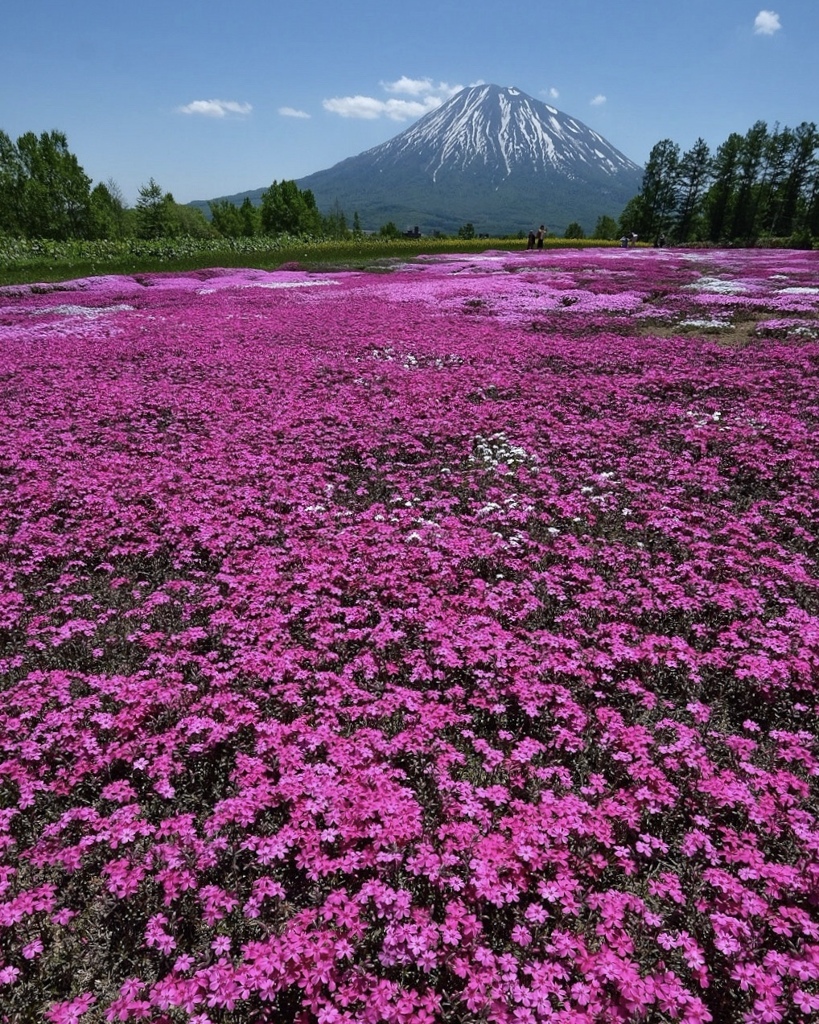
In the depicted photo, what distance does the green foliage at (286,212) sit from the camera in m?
100

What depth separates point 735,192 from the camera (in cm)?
10731

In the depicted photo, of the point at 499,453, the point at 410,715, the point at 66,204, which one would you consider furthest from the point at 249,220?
the point at 410,715

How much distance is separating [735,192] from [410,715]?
133152 mm

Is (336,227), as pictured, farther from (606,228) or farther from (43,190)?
(606,228)

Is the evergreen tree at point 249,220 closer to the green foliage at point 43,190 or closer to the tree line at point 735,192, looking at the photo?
the green foliage at point 43,190

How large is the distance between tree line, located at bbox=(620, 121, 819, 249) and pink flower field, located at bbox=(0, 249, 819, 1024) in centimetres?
10603

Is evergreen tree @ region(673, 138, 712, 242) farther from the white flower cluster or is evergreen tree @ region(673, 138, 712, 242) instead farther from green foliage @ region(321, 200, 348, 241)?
the white flower cluster

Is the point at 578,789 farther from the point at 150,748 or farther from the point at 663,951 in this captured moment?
the point at 150,748

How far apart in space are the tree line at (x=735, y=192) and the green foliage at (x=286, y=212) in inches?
2581

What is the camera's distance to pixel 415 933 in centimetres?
407

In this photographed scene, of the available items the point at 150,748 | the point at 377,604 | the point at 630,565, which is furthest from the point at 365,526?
the point at 150,748

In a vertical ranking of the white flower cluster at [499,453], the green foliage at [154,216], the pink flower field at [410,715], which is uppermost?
the green foliage at [154,216]

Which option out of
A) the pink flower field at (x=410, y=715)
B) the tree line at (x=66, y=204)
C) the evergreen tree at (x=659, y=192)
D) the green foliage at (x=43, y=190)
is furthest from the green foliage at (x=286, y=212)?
the pink flower field at (x=410, y=715)

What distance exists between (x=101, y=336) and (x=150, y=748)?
22.9m
